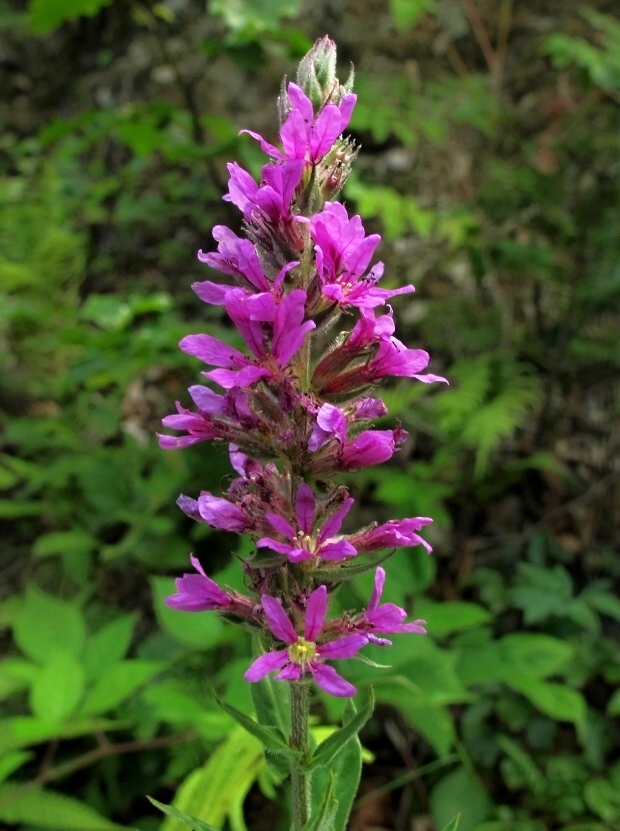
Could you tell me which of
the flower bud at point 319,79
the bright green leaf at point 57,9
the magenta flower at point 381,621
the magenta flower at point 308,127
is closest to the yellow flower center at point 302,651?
the magenta flower at point 381,621

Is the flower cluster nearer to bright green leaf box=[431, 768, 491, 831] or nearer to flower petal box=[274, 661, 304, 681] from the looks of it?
flower petal box=[274, 661, 304, 681]

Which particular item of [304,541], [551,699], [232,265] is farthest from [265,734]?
[551,699]

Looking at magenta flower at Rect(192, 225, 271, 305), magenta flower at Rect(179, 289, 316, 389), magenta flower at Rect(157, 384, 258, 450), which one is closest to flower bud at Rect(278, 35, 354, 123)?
magenta flower at Rect(192, 225, 271, 305)

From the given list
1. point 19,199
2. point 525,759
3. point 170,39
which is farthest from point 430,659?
point 170,39

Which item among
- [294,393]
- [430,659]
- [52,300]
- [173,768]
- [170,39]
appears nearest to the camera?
[294,393]

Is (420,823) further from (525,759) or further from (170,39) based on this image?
(170,39)
